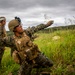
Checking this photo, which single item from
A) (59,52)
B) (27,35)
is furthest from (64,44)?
(27,35)

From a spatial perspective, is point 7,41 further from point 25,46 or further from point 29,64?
point 29,64

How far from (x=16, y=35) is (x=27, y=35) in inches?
14.1

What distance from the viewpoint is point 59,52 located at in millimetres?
8359

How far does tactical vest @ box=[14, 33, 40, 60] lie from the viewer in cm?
690

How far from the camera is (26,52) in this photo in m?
6.89

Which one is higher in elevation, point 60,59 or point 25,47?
point 25,47

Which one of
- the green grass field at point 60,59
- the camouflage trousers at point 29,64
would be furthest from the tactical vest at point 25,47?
the green grass field at point 60,59

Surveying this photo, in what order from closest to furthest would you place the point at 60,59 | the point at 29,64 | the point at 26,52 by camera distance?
the point at 26,52 < the point at 29,64 < the point at 60,59

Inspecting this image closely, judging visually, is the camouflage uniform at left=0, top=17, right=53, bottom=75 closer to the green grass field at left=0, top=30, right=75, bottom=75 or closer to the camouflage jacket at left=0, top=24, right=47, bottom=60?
the camouflage jacket at left=0, top=24, right=47, bottom=60

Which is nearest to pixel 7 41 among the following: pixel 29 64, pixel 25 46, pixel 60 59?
pixel 25 46

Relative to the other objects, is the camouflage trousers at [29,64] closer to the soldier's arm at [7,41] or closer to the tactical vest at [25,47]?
the tactical vest at [25,47]

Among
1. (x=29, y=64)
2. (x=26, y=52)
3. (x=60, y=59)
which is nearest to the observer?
(x=26, y=52)

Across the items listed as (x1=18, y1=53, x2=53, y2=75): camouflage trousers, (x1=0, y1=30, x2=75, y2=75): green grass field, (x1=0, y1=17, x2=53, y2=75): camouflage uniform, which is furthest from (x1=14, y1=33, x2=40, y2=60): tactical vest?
(x1=0, y1=30, x2=75, y2=75): green grass field

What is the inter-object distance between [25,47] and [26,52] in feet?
0.47
